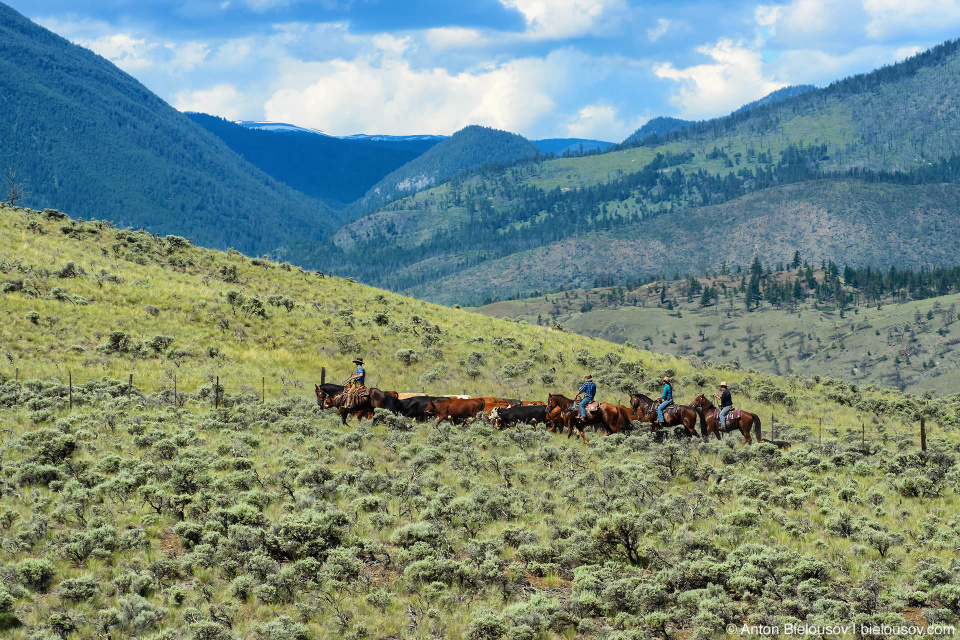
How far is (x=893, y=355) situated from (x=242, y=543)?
147086 millimetres

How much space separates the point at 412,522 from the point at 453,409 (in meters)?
12.3

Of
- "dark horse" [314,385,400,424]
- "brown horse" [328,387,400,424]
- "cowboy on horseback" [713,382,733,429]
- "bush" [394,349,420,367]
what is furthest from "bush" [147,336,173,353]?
"cowboy on horseback" [713,382,733,429]

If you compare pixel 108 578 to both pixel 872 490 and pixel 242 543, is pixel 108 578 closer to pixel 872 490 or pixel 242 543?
pixel 242 543

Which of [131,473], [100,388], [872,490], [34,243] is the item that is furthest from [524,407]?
[34,243]

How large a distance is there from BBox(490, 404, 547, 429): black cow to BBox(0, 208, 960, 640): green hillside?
1.17 metres

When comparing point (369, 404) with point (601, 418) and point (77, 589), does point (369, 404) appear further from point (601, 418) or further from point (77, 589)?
point (77, 589)

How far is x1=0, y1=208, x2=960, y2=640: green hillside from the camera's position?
12.7 meters

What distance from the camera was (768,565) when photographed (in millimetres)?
14227

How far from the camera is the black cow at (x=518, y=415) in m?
28.5

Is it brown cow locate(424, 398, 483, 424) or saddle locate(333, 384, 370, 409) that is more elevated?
saddle locate(333, 384, 370, 409)

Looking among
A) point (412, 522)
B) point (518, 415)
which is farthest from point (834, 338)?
point (412, 522)

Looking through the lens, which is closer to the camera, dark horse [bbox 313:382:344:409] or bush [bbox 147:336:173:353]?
dark horse [bbox 313:382:344:409]

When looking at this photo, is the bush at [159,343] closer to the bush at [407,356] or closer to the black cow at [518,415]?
the bush at [407,356]

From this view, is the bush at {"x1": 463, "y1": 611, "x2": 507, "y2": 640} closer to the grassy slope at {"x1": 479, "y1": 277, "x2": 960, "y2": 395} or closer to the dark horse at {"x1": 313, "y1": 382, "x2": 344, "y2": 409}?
the dark horse at {"x1": 313, "y1": 382, "x2": 344, "y2": 409}
